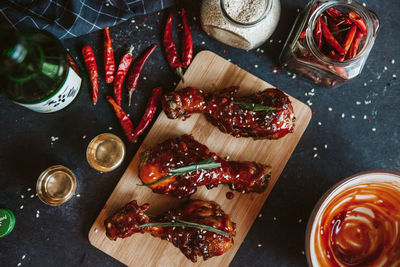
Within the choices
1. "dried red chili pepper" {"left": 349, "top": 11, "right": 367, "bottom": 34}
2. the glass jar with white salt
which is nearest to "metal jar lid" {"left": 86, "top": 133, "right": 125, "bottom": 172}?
the glass jar with white salt

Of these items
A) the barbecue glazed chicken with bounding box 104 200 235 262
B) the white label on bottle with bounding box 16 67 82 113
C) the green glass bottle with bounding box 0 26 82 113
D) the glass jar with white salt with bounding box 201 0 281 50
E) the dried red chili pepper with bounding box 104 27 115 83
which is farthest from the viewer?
the dried red chili pepper with bounding box 104 27 115 83

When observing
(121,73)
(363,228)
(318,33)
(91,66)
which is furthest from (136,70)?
(363,228)

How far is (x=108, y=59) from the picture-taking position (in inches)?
104

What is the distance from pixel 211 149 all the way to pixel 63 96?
3.58 feet

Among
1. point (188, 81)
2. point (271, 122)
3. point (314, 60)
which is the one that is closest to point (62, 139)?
point (188, 81)

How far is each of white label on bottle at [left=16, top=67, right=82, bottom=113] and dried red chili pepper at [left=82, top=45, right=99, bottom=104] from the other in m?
0.26

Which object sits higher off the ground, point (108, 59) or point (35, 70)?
point (108, 59)

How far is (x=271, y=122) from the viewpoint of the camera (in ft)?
7.82

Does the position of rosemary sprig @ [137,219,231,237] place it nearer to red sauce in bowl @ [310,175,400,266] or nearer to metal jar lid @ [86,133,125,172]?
metal jar lid @ [86,133,125,172]

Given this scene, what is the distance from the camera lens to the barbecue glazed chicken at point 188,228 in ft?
7.73

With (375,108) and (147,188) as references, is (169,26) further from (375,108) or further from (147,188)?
(375,108)

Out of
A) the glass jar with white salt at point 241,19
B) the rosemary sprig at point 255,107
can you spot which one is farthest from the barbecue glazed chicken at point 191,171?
the glass jar with white salt at point 241,19

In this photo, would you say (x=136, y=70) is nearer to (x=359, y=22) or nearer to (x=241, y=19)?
(x=241, y=19)

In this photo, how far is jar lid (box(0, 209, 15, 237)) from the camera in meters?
2.55
